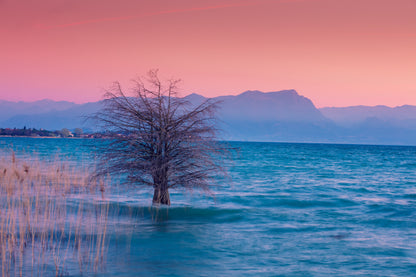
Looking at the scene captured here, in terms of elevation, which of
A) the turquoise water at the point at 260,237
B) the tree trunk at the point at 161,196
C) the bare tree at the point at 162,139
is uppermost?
the bare tree at the point at 162,139

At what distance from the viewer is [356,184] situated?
29.8 m

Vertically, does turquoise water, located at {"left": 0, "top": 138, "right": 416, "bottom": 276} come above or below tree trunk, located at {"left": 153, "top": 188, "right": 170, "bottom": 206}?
below

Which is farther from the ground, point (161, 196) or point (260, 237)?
point (161, 196)

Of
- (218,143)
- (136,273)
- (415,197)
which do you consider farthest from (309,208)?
(136,273)

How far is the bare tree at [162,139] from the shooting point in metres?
14.2

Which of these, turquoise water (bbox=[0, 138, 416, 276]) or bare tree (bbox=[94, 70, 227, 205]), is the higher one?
bare tree (bbox=[94, 70, 227, 205])

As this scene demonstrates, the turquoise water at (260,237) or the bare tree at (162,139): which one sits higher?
the bare tree at (162,139)

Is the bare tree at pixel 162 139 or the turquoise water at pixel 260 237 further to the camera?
the bare tree at pixel 162 139

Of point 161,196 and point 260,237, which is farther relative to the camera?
point 161,196

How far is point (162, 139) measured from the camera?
14227mm

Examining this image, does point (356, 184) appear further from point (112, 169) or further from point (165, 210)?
point (112, 169)

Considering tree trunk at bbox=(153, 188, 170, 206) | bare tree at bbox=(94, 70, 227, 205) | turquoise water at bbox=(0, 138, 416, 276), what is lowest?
turquoise water at bbox=(0, 138, 416, 276)

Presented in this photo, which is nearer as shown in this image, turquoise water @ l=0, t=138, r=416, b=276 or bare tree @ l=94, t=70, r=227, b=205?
turquoise water @ l=0, t=138, r=416, b=276

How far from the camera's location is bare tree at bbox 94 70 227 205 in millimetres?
14242
